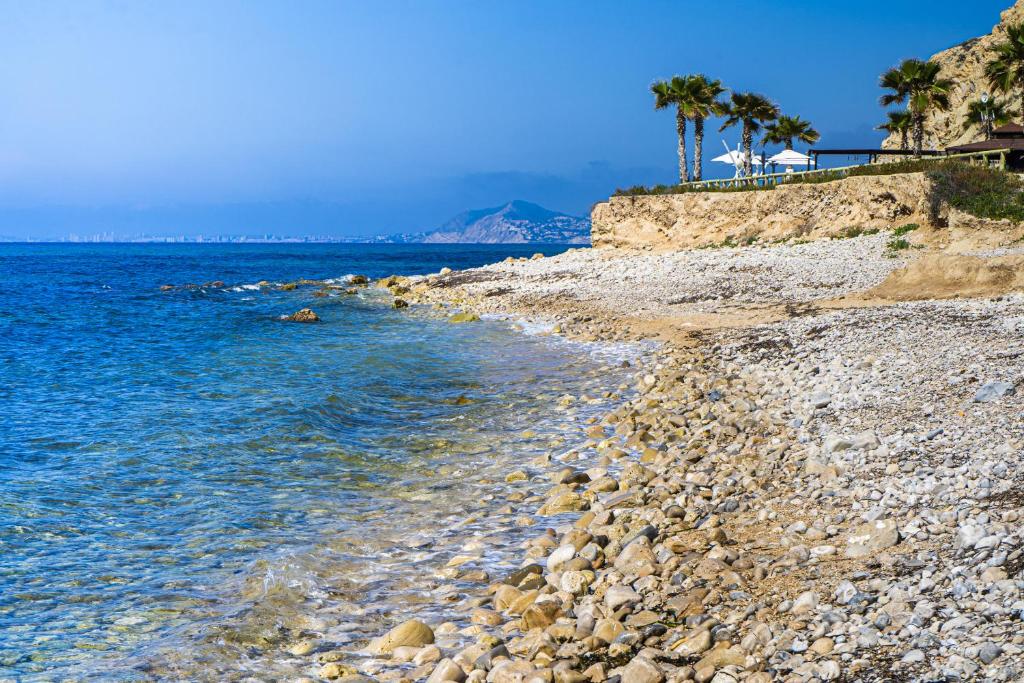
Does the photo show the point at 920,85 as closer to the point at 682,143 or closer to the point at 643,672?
the point at 682,143

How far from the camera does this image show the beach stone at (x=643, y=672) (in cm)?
538

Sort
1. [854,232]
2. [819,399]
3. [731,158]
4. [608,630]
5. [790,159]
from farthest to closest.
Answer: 1. [731,158]
2. [790,159]
3. [854,232]
4. [819,399]
5. [608,630]

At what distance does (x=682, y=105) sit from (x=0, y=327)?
1867 inches

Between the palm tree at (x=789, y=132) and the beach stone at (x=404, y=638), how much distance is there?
74.0 m

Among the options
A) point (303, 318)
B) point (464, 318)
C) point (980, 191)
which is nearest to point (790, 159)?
point (980, 191)

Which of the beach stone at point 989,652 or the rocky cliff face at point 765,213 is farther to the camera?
the rocky cliff face at point 765,213

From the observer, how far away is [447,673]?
19.7 feet

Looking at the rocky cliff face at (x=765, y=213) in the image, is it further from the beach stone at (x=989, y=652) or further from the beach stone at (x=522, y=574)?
the beach stone at (x=989, y=652)

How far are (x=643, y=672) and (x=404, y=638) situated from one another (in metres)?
2.41

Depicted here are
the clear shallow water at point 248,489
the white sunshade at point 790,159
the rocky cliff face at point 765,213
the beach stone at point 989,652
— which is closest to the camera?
the beach stone at point 989,652

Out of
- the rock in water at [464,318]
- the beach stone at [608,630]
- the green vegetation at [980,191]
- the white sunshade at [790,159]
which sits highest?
the white sunshade at [790,159]

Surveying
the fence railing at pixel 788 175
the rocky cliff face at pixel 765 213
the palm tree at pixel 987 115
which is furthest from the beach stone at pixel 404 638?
the palm tree at pixel 987 115

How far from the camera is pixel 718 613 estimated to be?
6168mm

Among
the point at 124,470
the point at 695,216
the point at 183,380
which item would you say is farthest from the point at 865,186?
the point at 124,470
